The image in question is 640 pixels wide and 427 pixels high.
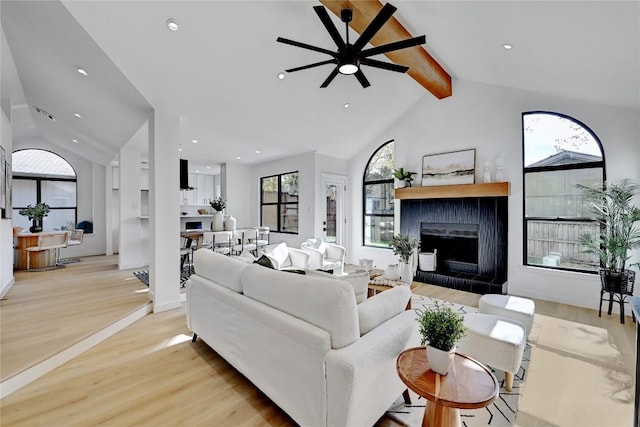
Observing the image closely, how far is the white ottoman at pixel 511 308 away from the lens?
2648 mm

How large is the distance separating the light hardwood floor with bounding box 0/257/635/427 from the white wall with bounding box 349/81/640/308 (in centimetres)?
94

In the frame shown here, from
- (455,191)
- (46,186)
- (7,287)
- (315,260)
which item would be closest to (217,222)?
(315,260)

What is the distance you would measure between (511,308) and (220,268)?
111 inches

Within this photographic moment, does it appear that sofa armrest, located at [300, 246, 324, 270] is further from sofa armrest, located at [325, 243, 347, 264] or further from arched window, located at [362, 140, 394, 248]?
arched window, located at [362, 140, 394, 248]

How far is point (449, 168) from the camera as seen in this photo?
17.1 feet

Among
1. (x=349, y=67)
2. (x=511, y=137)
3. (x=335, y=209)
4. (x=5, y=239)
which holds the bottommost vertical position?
(x=5, y=239)

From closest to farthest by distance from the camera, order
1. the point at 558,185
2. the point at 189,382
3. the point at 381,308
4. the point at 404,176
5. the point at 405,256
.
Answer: the point at 381,308
the point at 189,382
the point at 405,256
the point at 558,185
the point at 404,176

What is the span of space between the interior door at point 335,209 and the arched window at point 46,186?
22.0ft

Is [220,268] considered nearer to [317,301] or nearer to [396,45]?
[317,301]

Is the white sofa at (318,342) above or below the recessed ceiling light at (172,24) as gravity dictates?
below

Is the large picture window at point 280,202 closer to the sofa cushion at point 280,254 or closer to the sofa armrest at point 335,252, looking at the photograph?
the sofa armrest at point 335,252

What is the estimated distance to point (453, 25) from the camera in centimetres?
329

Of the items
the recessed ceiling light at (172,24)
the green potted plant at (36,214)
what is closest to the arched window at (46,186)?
the green potted plant at (36,214)

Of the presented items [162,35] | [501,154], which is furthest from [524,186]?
[162,35]
